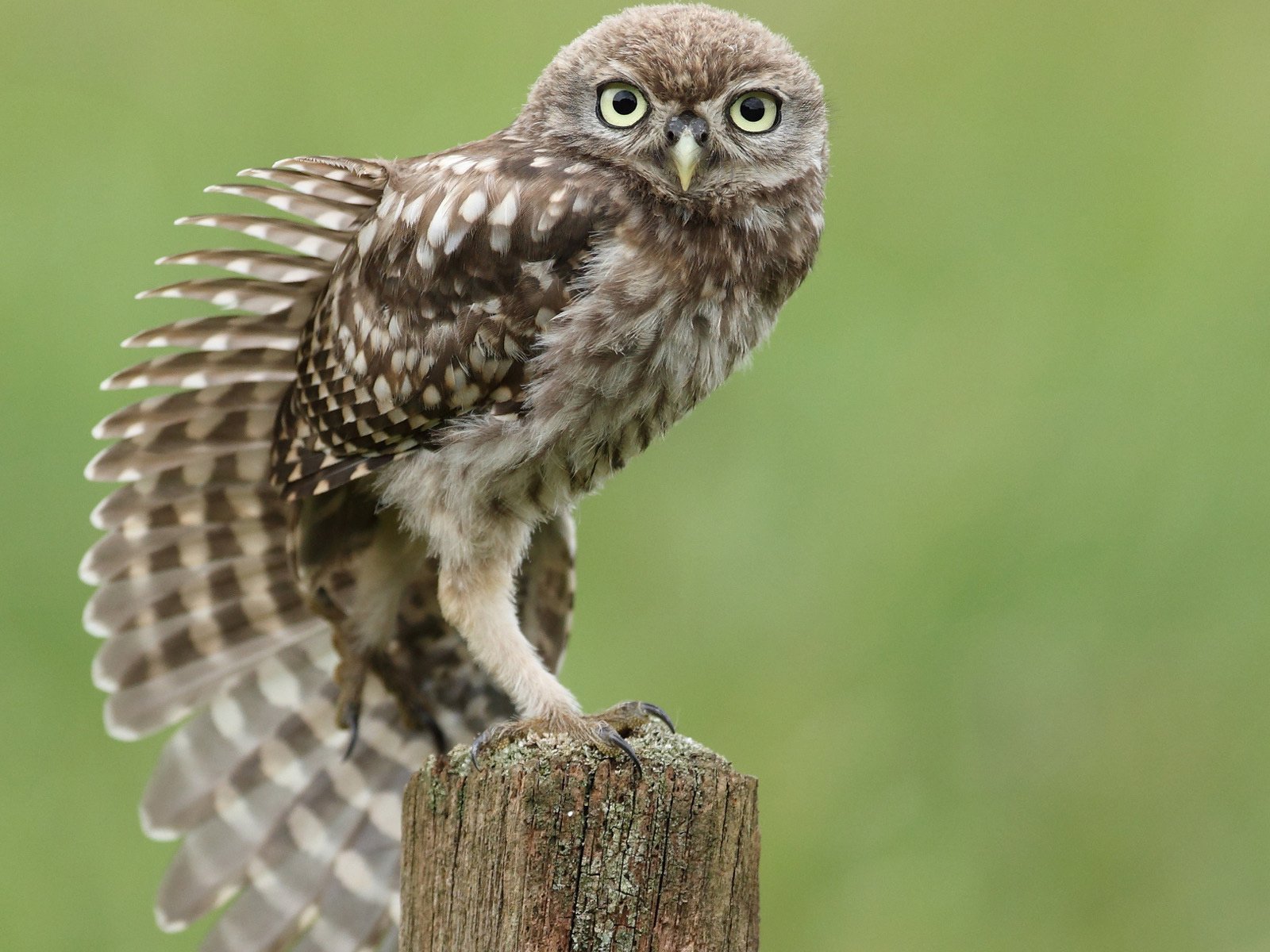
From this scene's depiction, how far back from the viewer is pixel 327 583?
3607 millimetres

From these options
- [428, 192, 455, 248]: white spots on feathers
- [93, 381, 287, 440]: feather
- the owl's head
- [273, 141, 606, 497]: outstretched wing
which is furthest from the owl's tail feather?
the owl's head

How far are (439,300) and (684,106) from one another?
23.5 inches

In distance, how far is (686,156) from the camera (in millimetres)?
2900

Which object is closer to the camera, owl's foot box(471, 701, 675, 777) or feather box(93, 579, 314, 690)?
owl's foot box(471, 701, 675, 777)

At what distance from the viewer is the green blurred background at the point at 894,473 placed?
4.66 m

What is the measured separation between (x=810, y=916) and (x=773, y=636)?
90 centimetres

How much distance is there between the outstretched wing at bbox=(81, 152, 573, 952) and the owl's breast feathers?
0.37 meters

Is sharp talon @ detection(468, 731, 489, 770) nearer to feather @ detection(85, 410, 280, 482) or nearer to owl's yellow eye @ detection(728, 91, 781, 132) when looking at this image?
feather @ detection(85, 410, 280, 482)

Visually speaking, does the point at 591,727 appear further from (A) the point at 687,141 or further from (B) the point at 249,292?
(B) the point at 249,292

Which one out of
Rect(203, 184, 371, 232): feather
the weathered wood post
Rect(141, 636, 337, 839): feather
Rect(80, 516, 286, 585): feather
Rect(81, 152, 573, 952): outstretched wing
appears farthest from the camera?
Rect(141, 636, 337, 839): feather

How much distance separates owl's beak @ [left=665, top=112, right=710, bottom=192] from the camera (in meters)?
2.90

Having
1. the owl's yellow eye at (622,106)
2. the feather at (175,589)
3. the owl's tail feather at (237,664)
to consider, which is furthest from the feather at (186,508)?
the owl's yellow eye at (622,106)

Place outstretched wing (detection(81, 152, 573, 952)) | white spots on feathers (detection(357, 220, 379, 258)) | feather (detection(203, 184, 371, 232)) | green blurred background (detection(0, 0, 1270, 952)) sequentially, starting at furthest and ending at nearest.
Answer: green blurred background (detection(0, 0, 1270, 952)), outstretched wing (detection(81, 152, 573, 952)), feather (detection(203, 184, 371, 232)), white spots on feathers (detection(357, 220, 379, 258))

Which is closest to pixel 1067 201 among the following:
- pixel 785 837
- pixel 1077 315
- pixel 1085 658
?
pixel 1077 315
